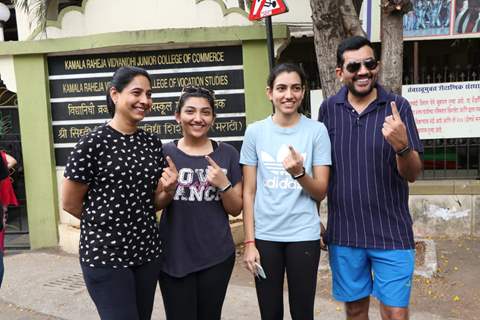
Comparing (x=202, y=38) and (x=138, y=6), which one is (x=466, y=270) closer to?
(x=202, y=38)

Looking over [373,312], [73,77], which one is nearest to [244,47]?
[73,77]

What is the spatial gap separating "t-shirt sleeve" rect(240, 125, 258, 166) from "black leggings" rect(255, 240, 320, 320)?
0.43m

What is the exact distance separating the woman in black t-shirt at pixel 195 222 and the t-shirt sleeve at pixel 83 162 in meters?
0.39

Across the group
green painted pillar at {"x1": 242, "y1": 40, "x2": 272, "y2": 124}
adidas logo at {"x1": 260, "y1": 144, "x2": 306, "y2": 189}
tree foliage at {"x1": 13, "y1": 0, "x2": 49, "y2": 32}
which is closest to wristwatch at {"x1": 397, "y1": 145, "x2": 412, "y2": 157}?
adidas logo at {"x1": 260, "y1": 144, "x2": 306, "y2": 189}

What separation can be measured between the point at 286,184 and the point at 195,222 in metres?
0.51

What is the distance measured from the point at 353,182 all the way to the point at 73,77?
4.59 meters

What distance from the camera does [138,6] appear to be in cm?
636

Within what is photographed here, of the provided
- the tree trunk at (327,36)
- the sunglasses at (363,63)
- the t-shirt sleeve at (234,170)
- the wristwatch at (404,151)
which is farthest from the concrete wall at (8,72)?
the wristwatch at (404,151)

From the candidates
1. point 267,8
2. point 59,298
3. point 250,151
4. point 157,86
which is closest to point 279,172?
point 250,151

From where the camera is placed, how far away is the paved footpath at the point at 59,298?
4.10m

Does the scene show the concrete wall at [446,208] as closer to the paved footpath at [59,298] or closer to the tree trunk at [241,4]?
the paved footpath at [59,298]

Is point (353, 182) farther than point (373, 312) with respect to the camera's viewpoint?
No

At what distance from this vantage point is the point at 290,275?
2.61m

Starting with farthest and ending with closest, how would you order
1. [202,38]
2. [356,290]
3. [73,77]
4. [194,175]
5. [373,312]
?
[73,77], [202,38], [373,312], [356,290], [194,175]
